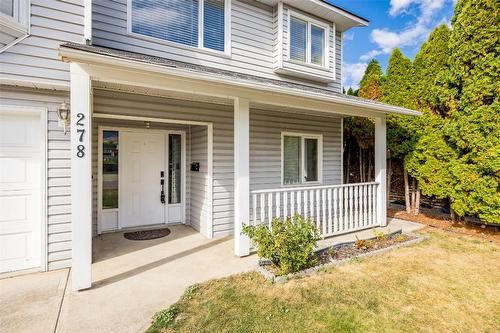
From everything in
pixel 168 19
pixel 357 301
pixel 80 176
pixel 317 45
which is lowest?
pixel 357 301

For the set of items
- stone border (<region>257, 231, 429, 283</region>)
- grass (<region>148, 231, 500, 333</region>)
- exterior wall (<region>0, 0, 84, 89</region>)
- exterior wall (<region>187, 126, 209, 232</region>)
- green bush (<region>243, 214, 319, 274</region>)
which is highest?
exterior wall (<region>0, 0, 84, 89</region>)

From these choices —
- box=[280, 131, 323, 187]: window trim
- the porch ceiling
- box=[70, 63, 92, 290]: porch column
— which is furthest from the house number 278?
box=[280, 131, 323, 187]: window trim

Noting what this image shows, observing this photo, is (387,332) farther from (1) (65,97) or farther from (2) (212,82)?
(1) (65,97)

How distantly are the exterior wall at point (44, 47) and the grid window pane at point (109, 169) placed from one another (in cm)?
216

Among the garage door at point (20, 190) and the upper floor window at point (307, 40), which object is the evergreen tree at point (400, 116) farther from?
the garage door at point (20, 190)

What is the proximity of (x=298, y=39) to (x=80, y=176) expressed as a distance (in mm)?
6255

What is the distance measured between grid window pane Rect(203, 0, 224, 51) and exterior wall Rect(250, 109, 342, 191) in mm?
1786

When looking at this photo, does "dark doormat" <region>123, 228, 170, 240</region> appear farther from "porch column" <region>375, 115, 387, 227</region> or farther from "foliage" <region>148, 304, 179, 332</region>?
"porch column" <region>375, 115, 387, 227</region>

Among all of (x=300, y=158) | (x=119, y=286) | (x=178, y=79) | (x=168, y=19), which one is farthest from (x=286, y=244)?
(x=168, y=19)

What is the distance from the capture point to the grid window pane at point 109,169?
5.96 metres

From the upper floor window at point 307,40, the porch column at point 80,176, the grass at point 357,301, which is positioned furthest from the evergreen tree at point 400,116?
the porch column at point 80,176

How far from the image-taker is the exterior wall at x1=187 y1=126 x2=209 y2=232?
6082mm

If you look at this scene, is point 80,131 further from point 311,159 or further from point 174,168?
point 311,159

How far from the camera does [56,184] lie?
4.13m
